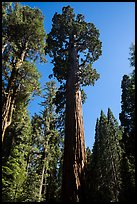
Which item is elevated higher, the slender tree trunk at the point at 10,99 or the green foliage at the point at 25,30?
the green foliage at the point at 25,30

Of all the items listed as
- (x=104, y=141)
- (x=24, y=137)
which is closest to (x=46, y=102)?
(x=24, y=137)

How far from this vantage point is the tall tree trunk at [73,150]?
22.6 feet

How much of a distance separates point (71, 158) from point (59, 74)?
243 inches

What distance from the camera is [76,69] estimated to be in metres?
11.1

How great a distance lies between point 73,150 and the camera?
779 cm

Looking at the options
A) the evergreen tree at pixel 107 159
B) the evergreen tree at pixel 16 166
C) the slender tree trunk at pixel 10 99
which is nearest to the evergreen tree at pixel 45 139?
the evergreen tree at pixel 16 166

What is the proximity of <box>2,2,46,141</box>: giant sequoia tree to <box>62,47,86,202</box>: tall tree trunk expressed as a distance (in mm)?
3321

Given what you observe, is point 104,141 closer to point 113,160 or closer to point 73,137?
point 113,160

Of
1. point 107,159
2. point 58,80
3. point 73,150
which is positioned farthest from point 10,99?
point 107,159

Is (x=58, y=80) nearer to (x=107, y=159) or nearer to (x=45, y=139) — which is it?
(x=45, y=139)

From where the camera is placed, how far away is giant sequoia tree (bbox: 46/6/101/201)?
7438mm

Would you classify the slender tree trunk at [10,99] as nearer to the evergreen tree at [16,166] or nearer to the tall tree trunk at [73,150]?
the evergreen tree at [16,166]

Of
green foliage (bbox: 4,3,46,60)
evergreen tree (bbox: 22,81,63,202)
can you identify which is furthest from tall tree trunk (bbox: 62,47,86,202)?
evergreen tree (bbox: 22,81,63,202)

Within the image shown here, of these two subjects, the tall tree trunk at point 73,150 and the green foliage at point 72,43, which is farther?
the green foliage at point 72,43
